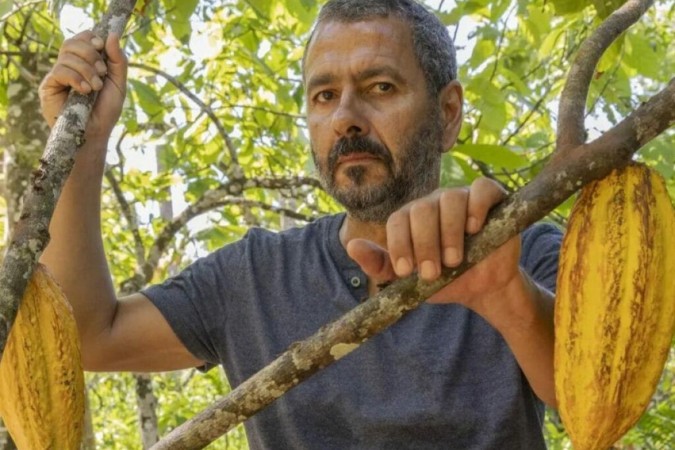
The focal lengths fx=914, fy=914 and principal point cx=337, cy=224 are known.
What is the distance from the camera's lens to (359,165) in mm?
2047

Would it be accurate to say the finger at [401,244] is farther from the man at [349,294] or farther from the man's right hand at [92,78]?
the man at [349,294]


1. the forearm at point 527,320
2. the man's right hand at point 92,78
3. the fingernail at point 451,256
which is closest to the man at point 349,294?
the man's right hand at point 92,78

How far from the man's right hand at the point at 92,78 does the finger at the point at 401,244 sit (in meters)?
0.52

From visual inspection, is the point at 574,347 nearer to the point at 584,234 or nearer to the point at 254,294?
the point at 584,234

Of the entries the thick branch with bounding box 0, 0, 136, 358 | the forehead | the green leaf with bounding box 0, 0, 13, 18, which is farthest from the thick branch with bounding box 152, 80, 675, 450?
the green leaf with bounding box 0, 0, 13, 18

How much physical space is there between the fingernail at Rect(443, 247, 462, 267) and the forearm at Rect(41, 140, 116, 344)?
0.76m

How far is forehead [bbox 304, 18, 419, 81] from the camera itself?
2111mm

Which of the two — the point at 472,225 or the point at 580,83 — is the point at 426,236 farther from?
the point at 580,83

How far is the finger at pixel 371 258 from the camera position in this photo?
3.38ft

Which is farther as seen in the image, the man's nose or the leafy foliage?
the leafy foliage

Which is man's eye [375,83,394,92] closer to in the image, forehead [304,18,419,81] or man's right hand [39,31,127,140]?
forehead [304,18,419,81]

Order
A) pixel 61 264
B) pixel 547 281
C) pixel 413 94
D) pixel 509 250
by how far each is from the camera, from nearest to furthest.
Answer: pixel 509 250
pixel 61 264
pixel 547 281
pixel 413 94

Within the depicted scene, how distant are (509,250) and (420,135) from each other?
1.14 metres

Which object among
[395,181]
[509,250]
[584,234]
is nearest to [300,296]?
[395,181]
